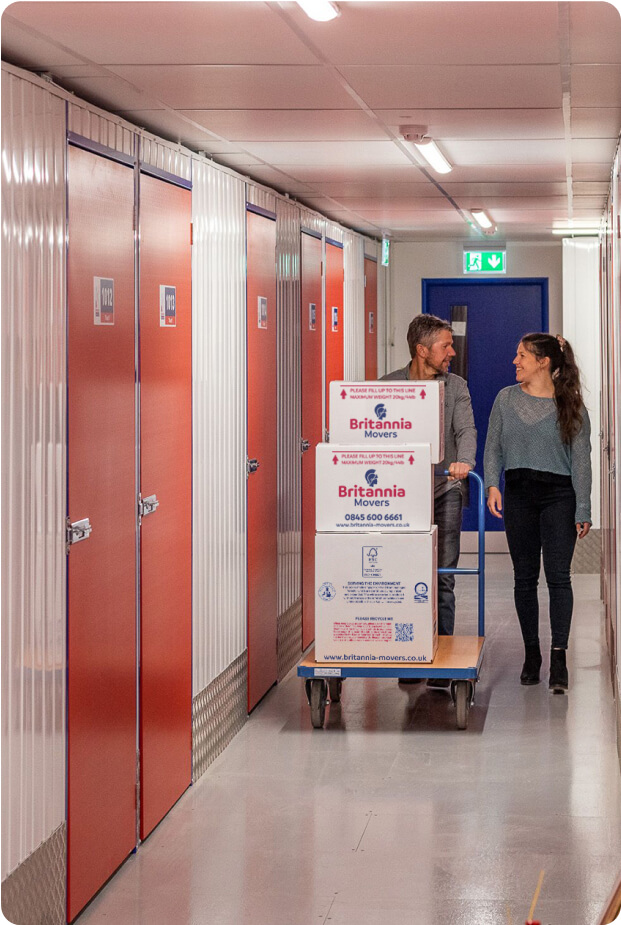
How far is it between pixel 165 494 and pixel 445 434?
2249 millimetres

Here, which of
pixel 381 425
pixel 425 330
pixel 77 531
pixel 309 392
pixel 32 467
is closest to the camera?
pixel 32 467

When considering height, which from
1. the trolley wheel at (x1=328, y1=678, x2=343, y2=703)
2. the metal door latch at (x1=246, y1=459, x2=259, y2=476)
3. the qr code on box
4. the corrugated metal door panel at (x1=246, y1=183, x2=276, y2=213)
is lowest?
the trolley wheel at (x1=328, y1=678, x2=343, y2=703)

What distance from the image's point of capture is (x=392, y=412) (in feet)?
18.7

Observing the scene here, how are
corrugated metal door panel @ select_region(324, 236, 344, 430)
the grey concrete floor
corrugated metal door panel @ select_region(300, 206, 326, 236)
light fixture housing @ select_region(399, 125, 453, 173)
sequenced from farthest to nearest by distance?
corrugated metal door panel @ select_region(324, 236, 344, 430) → corrugated metal door panel @ select_region(300, 206, 326, 236) → light fixture housing @ select_region(399, 125, 453, 173) → the grey concrete floor

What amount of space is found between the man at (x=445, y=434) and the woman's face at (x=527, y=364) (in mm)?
295

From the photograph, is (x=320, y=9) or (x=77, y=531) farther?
(x=77, y=531)

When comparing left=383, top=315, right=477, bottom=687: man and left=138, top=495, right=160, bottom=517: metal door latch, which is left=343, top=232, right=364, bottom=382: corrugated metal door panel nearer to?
left=383, top=315, right=477, bottom=687: man

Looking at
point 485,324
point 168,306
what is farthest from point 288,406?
point 485,324

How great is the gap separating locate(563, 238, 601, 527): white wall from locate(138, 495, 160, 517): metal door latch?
5686 millimetres

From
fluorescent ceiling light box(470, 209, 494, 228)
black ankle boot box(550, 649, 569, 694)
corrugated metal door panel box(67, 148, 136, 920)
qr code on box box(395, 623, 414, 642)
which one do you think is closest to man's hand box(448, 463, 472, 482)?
qr code on box box(395, 623, 414, 642)

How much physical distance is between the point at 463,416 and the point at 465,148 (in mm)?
1652

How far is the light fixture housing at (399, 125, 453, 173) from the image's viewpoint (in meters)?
4.65

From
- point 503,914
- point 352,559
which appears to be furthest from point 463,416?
point 503,914

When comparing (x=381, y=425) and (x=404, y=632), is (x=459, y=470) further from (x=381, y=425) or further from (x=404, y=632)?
(x=404, y=632)
